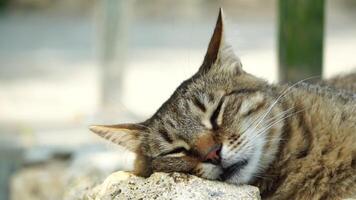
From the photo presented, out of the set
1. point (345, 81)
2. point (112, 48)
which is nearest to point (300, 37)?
point (345, 81)

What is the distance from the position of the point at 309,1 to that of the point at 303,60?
1.17ft

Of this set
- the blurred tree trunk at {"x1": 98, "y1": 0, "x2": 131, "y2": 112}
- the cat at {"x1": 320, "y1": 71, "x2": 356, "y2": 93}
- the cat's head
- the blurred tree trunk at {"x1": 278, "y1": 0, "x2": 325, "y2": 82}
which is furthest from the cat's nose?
the blurred tree trunk at {"x1": 98, "y1": 0, "x2": 131, "y2": 112}

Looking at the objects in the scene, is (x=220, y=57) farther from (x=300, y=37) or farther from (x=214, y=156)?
(x=300, y=37)

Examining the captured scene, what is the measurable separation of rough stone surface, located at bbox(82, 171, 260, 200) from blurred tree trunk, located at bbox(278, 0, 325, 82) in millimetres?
1774

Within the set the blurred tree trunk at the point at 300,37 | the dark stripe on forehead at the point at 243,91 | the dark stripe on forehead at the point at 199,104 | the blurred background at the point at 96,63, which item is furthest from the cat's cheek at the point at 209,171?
the blurred tree trunk at the point at 300,37

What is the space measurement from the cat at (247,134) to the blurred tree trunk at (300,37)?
109 centimetres

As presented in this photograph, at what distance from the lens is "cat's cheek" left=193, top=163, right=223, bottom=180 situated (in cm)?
347

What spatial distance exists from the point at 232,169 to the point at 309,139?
46 centimetres

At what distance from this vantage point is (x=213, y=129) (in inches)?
141

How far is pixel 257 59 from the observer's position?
9.91 metres

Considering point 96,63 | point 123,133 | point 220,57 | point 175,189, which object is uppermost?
→ point 220,57

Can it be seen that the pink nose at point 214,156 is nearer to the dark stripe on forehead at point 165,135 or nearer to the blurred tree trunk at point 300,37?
the dark stripe on forehead at point 165,135

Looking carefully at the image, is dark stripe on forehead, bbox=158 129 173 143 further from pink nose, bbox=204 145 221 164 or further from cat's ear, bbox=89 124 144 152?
pink nose, bbox=204 145 221 164

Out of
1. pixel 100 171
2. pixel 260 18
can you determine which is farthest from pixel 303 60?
pixel 260 18
